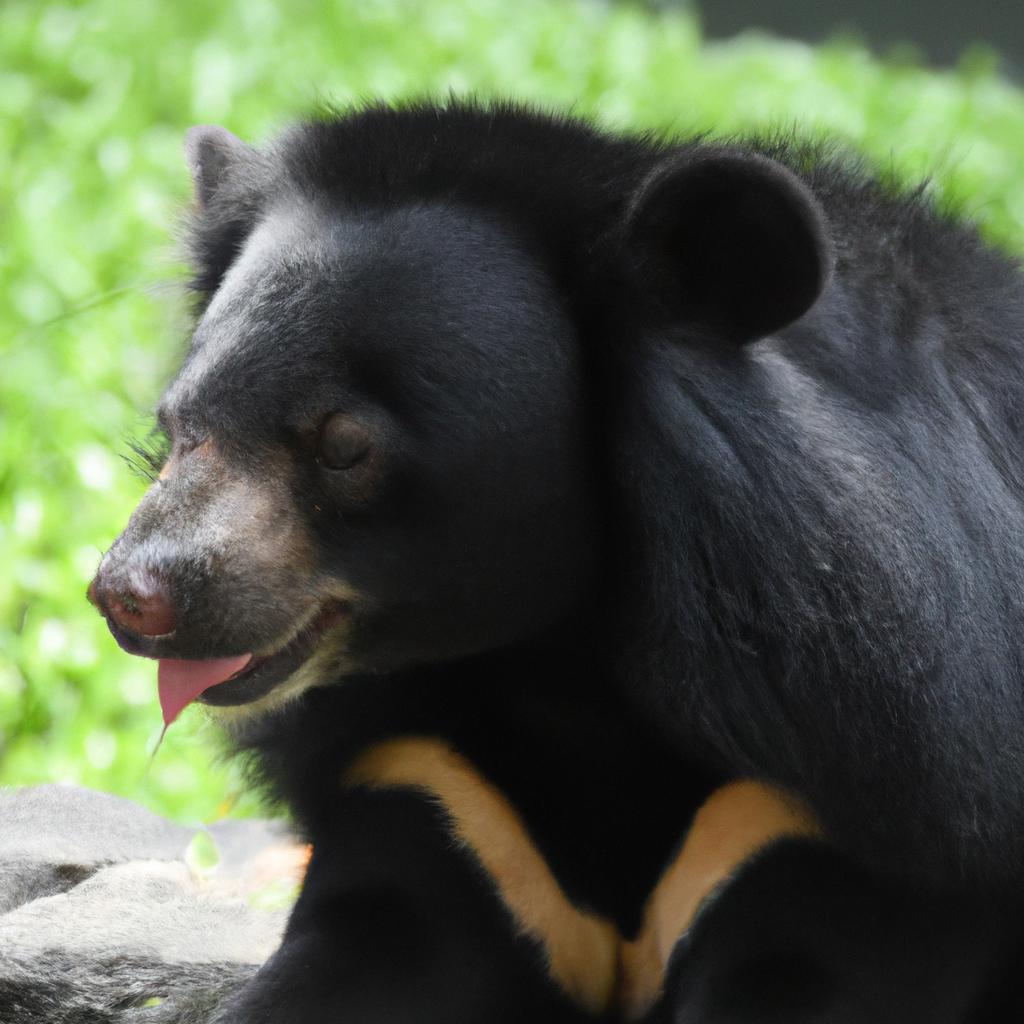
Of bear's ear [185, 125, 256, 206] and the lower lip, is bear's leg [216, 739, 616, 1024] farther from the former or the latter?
bear's ear [185, 125, 256, 206]

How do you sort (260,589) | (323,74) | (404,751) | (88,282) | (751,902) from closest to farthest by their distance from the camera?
(260,589), (751,902), (404,751), (88,282), (323,74)

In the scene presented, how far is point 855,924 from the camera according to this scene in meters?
2.76

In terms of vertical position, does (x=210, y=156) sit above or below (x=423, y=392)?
below

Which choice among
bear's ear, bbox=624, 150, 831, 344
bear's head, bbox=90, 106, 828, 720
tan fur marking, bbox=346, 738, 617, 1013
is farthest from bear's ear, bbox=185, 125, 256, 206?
tan fur marking, bbox=346, 738, 617, 1013

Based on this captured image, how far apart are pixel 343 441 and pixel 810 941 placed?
1058mm

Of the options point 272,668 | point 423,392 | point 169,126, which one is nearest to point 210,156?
point 423,392

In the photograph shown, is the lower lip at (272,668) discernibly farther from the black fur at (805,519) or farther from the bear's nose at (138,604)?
the black fur at (805,519)

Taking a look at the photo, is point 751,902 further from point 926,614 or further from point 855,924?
point 926,614

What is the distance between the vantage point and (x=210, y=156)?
333 centimetres

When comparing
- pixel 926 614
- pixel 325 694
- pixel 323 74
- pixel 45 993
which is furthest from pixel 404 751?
pixel 323 74

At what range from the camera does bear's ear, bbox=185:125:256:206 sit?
3.26 meters

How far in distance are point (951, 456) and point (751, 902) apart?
2.56 ft

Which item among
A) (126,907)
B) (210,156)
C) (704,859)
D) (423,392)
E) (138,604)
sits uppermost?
(423,392)

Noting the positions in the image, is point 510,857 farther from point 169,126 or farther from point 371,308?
point 169,126
